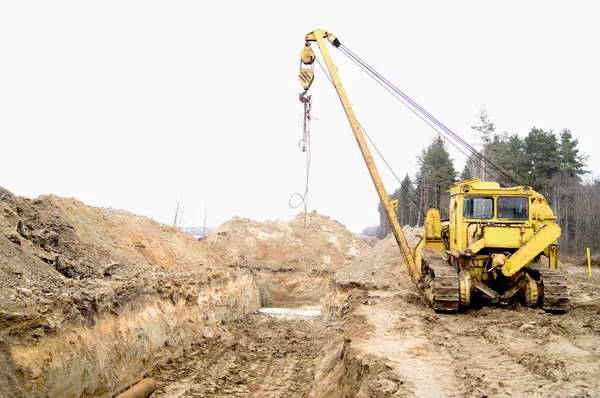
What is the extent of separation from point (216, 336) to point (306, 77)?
8.52m

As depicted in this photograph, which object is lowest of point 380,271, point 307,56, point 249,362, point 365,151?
point 249,362

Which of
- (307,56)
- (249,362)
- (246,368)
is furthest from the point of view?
(307,56)

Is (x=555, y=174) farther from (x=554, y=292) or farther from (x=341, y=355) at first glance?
Result: (x=341, y=355)

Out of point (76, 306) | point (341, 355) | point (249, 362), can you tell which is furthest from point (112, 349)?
point (341, 355)

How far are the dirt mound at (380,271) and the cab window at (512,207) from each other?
279 inches

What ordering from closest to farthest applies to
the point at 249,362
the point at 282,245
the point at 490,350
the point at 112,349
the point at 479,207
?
1. the point at 490,350
2. the point at 112,349
3. the point at 479,207
4. the point at 249,362
5. the point at 282,245

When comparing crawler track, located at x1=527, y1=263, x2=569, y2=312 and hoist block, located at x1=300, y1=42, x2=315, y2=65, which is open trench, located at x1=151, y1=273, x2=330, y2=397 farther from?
hoist block, located at x1=300, y1=42, x2=315, y2=65

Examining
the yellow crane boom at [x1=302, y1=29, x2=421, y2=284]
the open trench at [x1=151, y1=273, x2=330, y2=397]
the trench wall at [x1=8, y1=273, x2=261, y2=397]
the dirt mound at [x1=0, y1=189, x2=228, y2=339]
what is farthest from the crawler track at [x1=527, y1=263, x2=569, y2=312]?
the dirt mound at [x1=0, y1=189, x2=228, y2=339]

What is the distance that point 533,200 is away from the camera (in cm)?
1116

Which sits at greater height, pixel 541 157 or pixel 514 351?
pixel 541 157

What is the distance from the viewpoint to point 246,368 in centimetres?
1135

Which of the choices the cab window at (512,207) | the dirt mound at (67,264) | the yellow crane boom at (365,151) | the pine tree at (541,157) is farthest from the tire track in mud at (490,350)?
the pine tree at (541,157)

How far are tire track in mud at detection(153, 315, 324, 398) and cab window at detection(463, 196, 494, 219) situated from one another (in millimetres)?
5373

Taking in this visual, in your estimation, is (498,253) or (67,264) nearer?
(498,253)
